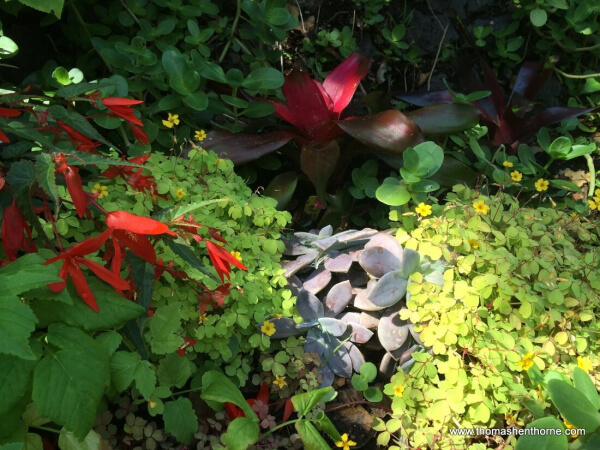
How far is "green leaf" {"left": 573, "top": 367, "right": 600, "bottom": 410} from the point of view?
133cm

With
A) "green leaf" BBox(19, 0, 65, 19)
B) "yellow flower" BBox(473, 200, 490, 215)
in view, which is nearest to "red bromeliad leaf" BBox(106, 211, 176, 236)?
"green leaf" BBox(19, 0, 65, 19)

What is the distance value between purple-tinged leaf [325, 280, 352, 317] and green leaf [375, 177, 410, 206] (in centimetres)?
30

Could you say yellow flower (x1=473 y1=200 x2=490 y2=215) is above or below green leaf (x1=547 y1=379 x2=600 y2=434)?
above

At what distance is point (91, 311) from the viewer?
1.13 meters

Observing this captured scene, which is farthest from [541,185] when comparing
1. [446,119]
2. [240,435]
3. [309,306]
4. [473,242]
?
[240,435]

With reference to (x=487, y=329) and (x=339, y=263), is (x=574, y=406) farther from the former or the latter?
(x=339, y=263)

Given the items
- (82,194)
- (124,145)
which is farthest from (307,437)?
(124,145)

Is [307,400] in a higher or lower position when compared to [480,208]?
lower

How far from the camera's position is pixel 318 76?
2.58 meters

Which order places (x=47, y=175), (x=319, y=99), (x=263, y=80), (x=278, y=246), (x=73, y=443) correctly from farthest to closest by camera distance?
(x=319, y=99) < (x=263, y=80) < (x=278, y=246) < (x=73, y=443) < (x=47, y=175)

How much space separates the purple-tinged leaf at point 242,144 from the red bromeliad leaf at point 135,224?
0.99m

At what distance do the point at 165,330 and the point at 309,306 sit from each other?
504 mm

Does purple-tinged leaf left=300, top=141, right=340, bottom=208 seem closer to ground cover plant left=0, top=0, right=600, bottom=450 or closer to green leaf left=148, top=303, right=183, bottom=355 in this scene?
ground cover plant left=0, top=0, right=600, bottom=450

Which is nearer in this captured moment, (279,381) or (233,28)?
(279,381)
